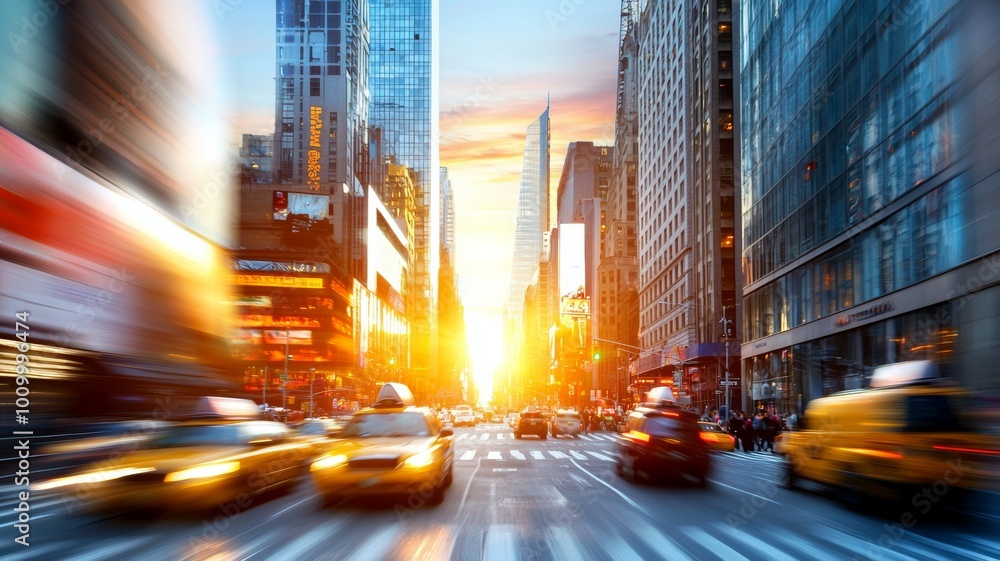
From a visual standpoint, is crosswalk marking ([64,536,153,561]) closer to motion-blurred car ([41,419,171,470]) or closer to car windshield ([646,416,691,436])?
car windshield ([646,416,691,436])

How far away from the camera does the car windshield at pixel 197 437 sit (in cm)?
1312

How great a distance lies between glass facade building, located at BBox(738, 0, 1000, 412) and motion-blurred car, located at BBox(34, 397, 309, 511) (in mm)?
21381

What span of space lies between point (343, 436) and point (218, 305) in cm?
2144

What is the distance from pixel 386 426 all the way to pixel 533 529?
4.99 meters

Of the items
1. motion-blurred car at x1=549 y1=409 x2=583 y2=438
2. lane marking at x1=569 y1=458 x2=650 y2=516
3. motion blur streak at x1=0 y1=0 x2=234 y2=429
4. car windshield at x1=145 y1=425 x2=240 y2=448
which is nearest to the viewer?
car windshield at x1=145 y1=425 x2=240 y2=448

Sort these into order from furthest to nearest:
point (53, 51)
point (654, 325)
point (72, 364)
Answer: point (654, 325) → point (53, 51) → point (72, 364)

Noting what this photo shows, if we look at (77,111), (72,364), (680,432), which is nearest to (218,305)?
(77,111)

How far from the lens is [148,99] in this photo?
119ft

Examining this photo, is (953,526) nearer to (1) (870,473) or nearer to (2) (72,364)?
(1) (870,473)

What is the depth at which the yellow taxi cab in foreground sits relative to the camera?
470 inches

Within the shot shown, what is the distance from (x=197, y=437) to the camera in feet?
44.0

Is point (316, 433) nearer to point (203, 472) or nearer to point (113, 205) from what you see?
point (113, 205)

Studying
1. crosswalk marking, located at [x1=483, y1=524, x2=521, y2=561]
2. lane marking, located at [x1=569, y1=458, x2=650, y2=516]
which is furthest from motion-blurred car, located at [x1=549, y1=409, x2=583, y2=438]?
crosswalk marking, located at [x1=483, y1=524, x2=521, y2=561]

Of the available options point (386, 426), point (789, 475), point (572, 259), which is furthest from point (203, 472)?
point (572, 259)
